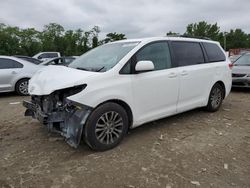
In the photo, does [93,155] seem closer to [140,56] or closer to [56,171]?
[56,171]

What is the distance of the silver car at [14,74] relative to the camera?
8273mm

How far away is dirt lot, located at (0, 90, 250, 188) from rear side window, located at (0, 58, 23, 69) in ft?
12.5

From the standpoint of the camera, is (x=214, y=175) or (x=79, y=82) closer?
(x=214, y=175)

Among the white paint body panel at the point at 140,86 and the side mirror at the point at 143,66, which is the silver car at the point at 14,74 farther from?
the side mirror at the point at 143,66

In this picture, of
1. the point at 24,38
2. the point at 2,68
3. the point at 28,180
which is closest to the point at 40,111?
the point at 28,180

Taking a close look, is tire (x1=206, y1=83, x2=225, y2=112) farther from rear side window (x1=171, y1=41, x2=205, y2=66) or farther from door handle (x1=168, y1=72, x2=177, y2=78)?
door handle (x1=168, y1=72, x2=177, y2=78)

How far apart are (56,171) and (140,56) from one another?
216 centimetres

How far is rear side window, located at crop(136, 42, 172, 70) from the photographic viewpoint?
4.28 metres

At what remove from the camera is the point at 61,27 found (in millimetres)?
47656

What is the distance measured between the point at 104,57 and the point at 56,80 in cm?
103

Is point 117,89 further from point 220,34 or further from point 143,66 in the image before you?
point 220,34

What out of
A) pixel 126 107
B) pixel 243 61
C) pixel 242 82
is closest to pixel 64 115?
pixel 126 107

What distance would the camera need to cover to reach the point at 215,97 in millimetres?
5793

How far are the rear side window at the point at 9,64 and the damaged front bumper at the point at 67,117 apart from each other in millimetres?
5221
